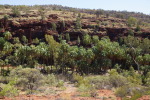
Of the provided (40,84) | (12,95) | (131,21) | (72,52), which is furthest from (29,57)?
(131,21)

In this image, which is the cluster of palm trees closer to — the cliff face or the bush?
the cliff face

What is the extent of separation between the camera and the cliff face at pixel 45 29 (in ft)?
271

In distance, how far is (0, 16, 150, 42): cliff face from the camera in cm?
8250

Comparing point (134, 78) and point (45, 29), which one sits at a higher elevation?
point (45, 29)

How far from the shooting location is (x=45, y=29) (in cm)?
8506

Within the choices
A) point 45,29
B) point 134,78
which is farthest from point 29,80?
point 45,29

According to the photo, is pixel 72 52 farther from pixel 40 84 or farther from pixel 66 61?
pixel 40 84

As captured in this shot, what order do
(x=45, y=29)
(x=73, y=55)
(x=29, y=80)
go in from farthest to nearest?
(x=45, y=29), (x=73, y=55), (x=29, y=80)

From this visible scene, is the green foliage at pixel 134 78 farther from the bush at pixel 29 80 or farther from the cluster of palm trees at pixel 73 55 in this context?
the bush at pixel 29 80

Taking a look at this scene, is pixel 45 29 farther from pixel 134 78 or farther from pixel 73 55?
pixel 134 78

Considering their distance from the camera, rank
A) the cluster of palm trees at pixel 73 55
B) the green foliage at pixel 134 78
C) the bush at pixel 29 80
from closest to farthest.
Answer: the bush at pixel 29 80
the green foliage at pixel 134 78
the cluster of palm trees at pixel 73 55

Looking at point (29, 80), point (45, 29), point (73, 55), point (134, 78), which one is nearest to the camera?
point (29, 80)

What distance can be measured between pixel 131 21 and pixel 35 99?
94.5 meters

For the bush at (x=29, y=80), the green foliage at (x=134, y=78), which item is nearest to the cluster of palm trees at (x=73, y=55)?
the green foliage at (x=134, y=78)
